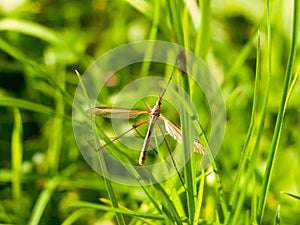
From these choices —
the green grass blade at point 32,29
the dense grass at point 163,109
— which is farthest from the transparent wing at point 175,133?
the green grass blade at point 32,29

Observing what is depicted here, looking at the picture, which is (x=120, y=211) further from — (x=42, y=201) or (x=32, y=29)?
(x=32, y=29)

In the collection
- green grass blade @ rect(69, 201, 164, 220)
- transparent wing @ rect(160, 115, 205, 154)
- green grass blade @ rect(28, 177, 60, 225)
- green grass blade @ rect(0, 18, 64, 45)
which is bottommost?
green grass blade @ rect(69, 201, 164, 220)

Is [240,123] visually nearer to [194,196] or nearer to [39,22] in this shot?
[194,196]

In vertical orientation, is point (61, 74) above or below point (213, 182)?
above

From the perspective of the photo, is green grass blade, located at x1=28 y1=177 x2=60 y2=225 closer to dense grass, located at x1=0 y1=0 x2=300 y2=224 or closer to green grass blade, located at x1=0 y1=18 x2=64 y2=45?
dense grass, located at x1=0 y1=0 x2=300 y2=224

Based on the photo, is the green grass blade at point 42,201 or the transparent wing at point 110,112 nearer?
the transparent wing at point 110,112

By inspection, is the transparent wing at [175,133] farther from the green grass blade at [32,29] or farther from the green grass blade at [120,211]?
the green grass blade at [32,29]

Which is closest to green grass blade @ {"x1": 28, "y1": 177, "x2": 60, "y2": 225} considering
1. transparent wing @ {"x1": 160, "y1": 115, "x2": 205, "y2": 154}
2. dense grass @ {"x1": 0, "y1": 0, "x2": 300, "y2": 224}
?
dense grass @ {"x1": 0, "y1": 0, "x2": 300, "y2": 224}

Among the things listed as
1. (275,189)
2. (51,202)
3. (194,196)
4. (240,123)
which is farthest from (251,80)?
(194,196)
